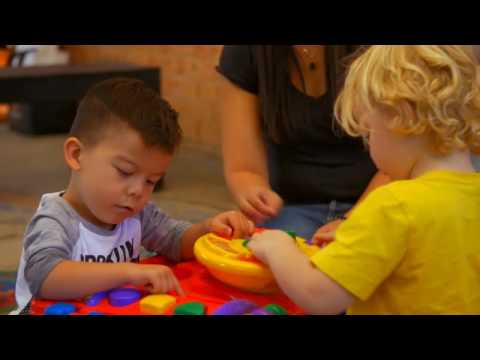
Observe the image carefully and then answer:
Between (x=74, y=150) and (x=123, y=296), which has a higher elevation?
(x=74, y=150)

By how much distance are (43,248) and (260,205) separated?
36 cm

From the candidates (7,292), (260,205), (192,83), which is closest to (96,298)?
(260,205)

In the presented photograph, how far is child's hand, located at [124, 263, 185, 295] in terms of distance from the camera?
0.94 m

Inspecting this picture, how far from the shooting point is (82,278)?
0.94 metres

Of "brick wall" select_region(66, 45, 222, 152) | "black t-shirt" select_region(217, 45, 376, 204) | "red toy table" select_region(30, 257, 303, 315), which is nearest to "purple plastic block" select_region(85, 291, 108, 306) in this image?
"red toy table" select_region(30, 257, 303, 315)

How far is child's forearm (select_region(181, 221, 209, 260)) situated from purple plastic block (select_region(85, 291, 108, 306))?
21cm

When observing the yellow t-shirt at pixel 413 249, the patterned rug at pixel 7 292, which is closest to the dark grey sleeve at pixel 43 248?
the yellow t-shirt at pixel 413 249

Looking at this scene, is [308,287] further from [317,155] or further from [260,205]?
[317,155]

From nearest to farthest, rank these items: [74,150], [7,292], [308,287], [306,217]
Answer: [308,287], [74,150], [306,217], [7,292]

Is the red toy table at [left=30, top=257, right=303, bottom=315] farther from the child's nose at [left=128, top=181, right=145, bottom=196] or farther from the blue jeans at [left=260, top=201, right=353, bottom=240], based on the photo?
the blue jeans at [left=260, top=201, right=353, bottom=240]

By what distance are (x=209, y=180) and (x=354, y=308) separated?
6.81ft

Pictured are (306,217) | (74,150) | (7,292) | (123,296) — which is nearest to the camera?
(123,296)

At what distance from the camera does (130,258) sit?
1115 millimetres
